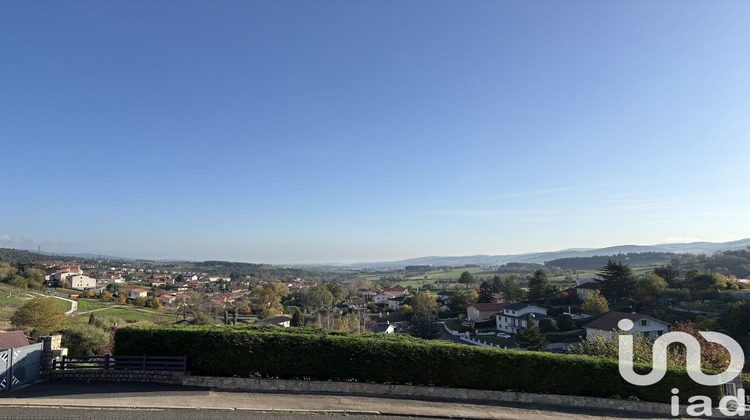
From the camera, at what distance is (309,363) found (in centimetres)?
1396

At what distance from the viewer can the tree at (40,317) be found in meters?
40.6

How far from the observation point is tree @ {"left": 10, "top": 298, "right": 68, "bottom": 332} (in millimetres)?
40625

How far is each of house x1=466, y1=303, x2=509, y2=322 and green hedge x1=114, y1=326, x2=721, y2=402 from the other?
56.3 meters

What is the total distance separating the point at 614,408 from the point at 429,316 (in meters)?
39.2

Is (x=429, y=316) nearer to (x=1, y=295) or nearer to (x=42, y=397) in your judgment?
(x=42, y=397)

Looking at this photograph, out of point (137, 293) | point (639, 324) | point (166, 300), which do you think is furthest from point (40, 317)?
point (639, 324)

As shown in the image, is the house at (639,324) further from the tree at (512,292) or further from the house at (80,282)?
the house at (80,282)

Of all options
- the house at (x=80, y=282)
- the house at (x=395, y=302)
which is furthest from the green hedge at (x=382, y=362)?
the house at (x=80, y=282)

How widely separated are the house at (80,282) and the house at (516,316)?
356 ft

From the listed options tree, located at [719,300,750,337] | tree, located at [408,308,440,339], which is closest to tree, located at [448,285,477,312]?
tree, located at [408,308,440,339]

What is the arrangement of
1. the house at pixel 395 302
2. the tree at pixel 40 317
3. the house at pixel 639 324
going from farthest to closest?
the house at pixel 395 302 → the house at pixel 639 324 → the tree at pixel 40 317

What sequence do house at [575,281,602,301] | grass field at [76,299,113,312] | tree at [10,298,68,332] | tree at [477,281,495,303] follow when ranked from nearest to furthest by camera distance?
tree at [10,298,68,332], grass field at [76,299,113,312], house at [575,281,602,301], tree at [477,281,495,303]

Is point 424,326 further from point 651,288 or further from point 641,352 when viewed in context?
point 651,288

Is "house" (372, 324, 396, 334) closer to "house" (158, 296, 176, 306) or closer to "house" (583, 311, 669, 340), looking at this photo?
"house" (583, 311, 669, 340)
